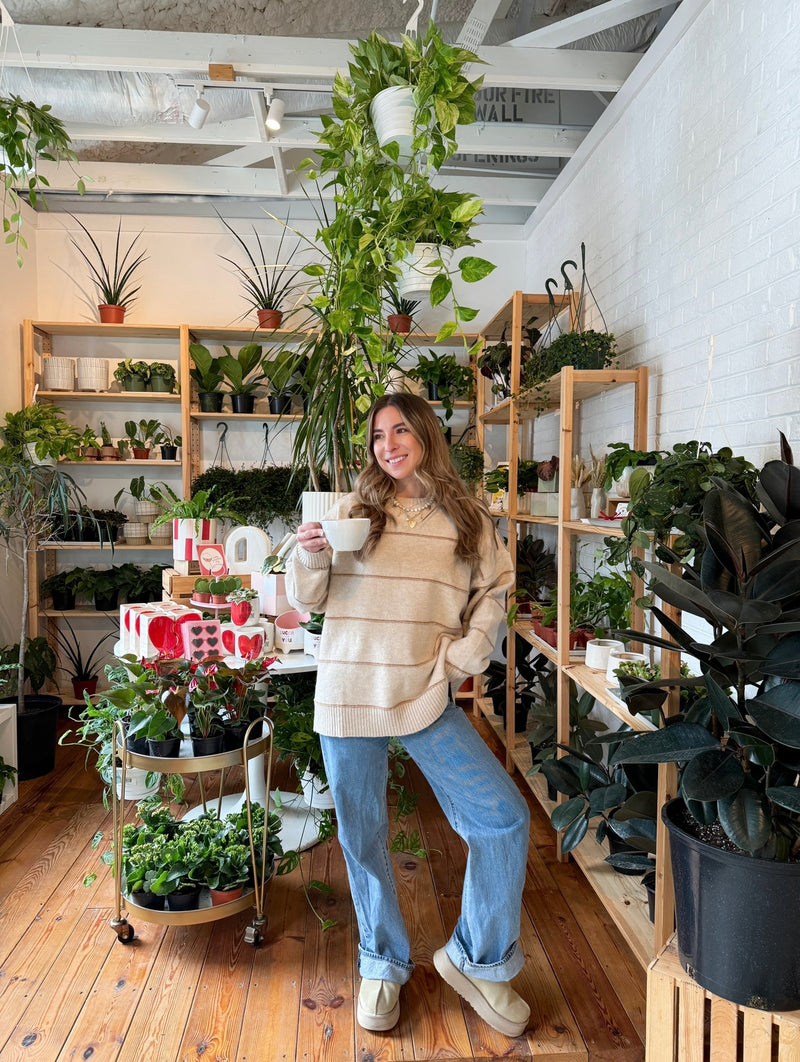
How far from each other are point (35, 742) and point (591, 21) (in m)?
3.65

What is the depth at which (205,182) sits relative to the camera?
13.4 ft

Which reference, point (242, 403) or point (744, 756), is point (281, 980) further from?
point (242, 403)

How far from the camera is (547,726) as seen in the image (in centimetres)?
284

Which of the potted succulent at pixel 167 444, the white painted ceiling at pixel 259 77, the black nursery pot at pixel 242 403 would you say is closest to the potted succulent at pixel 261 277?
the white painted ceiling at pixel 259 77

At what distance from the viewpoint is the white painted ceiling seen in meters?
2.75

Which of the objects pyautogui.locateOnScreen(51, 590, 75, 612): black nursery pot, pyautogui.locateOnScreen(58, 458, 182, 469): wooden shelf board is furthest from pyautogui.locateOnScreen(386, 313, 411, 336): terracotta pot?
pyautogui.locateOnScreen(51, 590, 75, 612): black nursery pot

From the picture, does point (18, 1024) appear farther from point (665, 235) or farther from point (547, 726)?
point (665, 235)

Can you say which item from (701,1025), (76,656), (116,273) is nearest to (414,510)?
(701,1025)

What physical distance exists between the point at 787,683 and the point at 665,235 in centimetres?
171

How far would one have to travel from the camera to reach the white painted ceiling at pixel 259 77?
9.02ft

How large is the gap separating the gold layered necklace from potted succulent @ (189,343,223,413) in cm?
284

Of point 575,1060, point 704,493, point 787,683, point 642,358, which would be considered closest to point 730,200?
point 642,358

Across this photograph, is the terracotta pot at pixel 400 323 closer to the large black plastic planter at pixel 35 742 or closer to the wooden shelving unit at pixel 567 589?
the wooden shelving unit at pixel 567 589

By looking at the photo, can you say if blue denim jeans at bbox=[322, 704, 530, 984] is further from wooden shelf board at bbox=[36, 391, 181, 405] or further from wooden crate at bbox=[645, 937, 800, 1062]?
wooden shelf board at bbox=[36, 391, 181, 405]
